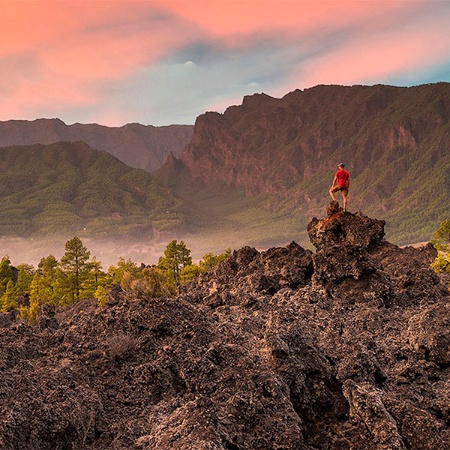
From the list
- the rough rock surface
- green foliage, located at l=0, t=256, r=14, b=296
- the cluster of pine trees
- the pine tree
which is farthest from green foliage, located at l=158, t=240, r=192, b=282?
the rough rock surface

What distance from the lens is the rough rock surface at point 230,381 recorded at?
385 inches

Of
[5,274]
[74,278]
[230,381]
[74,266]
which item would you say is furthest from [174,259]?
[230,381]

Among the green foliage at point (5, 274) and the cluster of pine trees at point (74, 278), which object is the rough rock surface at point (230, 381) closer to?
the cluster of pine trees at point (74, 278)

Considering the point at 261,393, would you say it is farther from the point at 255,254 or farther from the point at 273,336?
the point at 255,254

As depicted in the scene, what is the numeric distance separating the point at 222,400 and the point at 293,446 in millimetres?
1864

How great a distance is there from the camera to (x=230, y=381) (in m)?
11.4

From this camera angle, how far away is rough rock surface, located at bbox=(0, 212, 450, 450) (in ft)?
32.1

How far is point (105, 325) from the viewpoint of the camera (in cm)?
1605

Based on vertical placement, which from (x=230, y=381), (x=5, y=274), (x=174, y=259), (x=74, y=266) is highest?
(x=230, y=381)

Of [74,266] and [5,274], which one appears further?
[5,274]

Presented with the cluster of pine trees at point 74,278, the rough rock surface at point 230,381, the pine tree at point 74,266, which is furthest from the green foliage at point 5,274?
the rough rock surface at point 230,381

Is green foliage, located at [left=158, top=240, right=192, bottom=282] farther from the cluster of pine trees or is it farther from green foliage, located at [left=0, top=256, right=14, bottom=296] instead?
green foliage, located at [left=0, top=256, right=14, bottom=296]

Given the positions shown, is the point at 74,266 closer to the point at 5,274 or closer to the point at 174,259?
the point at 174,259

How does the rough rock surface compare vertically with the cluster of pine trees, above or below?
above
